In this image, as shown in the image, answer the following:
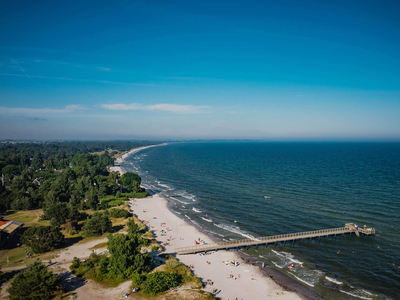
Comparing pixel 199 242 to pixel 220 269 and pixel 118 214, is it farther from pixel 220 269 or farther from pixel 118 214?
pixel 118 214

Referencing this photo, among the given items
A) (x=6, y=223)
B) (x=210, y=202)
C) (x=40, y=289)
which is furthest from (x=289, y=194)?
(x=6, y=223)

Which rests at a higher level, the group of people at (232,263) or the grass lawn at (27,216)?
the grass lawn at (27,216)

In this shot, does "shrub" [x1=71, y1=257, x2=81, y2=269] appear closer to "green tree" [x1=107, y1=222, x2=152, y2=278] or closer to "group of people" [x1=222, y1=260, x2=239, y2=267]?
"green tree" [x1=107, y1=222, x2=152, y2=278]

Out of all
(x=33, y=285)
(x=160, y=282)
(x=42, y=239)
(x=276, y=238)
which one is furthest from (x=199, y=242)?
(x=42, y=239)

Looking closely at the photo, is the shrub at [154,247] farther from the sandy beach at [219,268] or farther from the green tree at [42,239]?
the green tree at [42,239]

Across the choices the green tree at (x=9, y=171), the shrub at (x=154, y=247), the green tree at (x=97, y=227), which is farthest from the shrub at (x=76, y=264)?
the green tree at (x=9, y=171)

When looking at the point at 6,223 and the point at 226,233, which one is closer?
the point at 6,223

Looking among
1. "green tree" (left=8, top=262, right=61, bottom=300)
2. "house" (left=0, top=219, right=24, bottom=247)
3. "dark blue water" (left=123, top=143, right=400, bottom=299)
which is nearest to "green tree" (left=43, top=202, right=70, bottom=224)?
"house" (left=0, top=219, right=24, bottom=247)

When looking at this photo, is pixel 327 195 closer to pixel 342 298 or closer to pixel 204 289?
pixel 342 298
